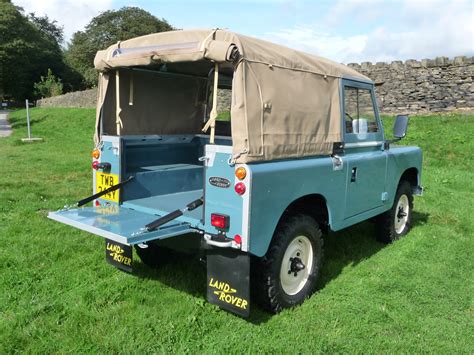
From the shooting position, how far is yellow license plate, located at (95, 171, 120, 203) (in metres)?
4.24

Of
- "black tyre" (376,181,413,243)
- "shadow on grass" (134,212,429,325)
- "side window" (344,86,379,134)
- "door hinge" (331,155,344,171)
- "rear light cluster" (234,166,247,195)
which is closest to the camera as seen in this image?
"rear light cluster" (234,166,247,195)

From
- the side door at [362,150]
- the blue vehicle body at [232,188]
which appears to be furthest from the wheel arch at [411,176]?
the side door at [362,150]

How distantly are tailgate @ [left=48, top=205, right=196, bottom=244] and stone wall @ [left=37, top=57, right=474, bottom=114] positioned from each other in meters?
12.1

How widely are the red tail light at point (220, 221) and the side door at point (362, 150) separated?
5.34 ft

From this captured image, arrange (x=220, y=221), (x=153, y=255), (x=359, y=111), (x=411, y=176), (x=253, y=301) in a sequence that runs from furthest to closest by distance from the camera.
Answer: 1. (x=411, y=176)
2. (x=359, y=111)
3. (x=153, y=255)
4. (x=253, y=301)
5. (x=220, y=221)

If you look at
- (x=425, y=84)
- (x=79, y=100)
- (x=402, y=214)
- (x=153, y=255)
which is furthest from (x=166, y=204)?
(x=79, y=100)

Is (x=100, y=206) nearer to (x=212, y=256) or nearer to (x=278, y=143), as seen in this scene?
(x=212, y=256)

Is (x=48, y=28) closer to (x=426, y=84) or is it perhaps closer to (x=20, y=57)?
(x=20, y=57)

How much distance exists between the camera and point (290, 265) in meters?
3.90

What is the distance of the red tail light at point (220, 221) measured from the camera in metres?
3.28

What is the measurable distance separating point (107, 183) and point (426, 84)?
14.3 m

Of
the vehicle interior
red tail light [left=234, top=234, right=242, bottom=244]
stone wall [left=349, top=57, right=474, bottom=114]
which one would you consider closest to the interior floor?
the vehicle interior

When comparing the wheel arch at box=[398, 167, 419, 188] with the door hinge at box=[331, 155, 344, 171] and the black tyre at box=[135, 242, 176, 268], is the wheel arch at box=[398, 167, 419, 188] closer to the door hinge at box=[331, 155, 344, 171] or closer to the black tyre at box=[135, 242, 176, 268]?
the door hinge at box=[331, 155, 344, 171]

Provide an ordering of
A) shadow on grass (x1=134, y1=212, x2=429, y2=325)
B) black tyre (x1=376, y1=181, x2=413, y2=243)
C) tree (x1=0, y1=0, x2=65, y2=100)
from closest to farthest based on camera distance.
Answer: shadow on grass (x1=134, y1=212, x2=429, y2=325), black tyre (x1=376, y1=181, x2=413, y2=243), tree (x1=0, y1=0, x2=65, y2=100)
